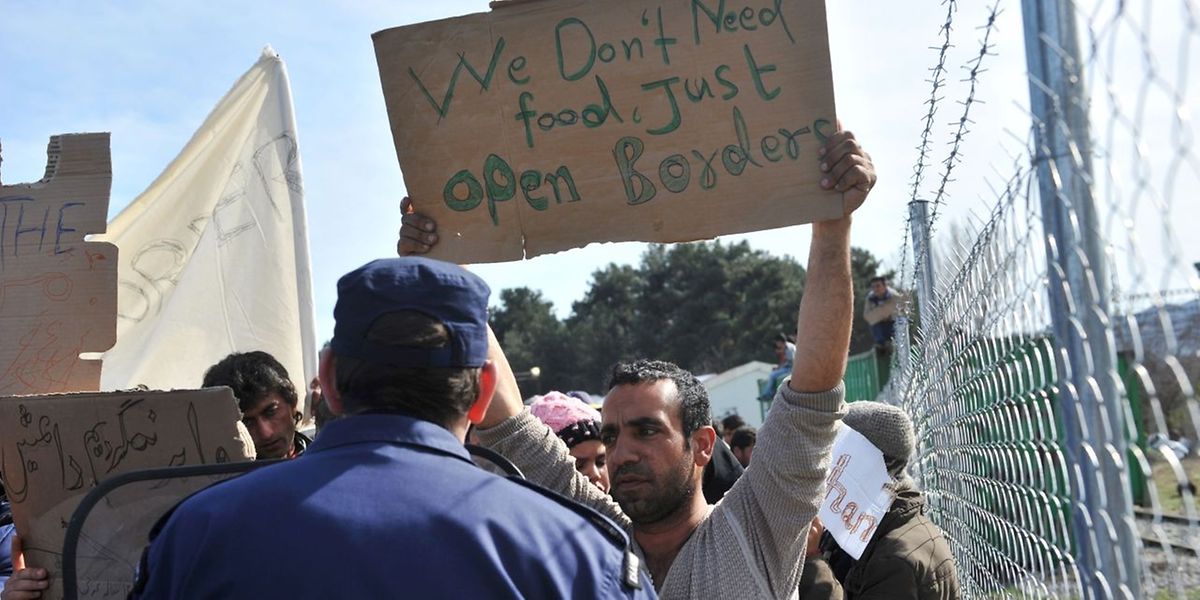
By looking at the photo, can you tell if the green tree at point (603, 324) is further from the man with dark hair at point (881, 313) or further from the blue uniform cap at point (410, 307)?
the blue uniform cap at point (410, 307)

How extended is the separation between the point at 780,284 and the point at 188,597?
220 ft

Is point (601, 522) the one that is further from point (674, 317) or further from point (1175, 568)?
point (674, 317)

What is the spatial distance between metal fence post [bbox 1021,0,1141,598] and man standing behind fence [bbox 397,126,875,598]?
0.73 m

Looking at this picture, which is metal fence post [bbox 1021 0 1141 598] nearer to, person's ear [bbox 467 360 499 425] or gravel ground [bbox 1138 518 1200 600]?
gravel ground [bbox 1138 518 1200 600]

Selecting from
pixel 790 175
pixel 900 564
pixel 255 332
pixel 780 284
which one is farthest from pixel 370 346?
pixel 780 284

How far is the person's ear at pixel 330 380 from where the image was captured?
6.32ft

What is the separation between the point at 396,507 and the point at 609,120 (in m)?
1.26

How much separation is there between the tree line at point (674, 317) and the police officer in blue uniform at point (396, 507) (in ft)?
197

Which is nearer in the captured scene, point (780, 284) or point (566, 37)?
point (566, 37)

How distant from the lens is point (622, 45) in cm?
271

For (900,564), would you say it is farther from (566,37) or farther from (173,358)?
(173,358)

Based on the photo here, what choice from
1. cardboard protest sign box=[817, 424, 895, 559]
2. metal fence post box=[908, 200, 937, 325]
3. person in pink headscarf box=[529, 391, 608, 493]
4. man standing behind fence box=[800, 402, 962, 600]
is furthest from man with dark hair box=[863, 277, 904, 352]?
cardboard protest sign box=[817, 424, 895, 559]

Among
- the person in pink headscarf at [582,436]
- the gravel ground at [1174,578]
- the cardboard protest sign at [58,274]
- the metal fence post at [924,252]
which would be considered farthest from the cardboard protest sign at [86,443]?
the metal fence post at [924,252]

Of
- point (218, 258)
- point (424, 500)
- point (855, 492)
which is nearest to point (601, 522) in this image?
point (424, 500)
